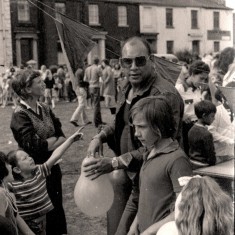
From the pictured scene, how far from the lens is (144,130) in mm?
Result: 2547

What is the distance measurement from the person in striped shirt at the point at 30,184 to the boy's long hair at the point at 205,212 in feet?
5.88

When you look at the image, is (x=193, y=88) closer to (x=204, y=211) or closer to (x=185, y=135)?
(x=185, y=135)

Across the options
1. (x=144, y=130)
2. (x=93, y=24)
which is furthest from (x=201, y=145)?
(x=93, y=24)

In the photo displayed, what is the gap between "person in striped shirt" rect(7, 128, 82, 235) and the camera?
3.68 m

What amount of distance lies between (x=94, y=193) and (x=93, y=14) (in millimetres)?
32093

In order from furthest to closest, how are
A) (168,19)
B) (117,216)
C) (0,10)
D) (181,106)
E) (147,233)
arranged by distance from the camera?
(168,19) → (0,10) → (117,216) → (181,106) → (147,233)

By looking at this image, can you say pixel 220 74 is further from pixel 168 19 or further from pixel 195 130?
pixel 168 19

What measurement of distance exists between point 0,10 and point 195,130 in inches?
1010

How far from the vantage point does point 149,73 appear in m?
3.22

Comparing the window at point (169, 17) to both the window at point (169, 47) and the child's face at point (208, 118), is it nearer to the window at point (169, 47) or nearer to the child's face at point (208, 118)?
the window at point (169, 47)

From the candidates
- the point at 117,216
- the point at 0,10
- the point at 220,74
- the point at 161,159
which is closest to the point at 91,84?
the point at 220,74

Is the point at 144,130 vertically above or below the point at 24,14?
below

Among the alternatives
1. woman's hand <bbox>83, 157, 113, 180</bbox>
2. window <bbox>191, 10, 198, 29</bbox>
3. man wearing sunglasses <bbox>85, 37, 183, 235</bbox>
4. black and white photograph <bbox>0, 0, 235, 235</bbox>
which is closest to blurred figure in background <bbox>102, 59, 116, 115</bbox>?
black and white photograph <bbox>0, 0, 235, 235</bbox>

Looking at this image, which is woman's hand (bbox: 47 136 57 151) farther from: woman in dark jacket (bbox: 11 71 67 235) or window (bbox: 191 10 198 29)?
window (bbox: 191 10 198 29)
